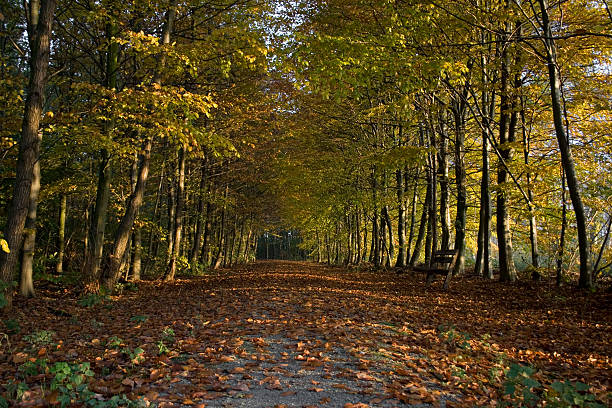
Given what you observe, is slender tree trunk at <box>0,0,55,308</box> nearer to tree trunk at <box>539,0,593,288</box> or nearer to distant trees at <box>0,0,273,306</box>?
distant trees at <box>0,0,273,306</box>

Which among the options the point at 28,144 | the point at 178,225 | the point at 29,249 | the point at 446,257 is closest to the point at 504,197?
the point at 446,257

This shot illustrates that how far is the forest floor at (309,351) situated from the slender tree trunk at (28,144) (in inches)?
51.7

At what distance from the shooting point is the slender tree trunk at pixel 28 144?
759 centimetres

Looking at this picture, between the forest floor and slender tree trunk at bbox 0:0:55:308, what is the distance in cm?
131

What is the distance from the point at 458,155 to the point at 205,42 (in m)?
9.00

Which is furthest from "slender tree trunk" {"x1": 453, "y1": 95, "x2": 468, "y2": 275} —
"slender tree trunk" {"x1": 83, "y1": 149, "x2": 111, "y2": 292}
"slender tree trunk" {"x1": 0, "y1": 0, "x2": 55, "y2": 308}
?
"slender tree trunk" {"x1": 0, "y1": 0, "x2": 55, "y2": 308}

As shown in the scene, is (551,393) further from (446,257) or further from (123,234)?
(123,234)

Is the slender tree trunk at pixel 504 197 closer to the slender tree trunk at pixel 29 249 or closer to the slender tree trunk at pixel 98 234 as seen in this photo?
the slender tree trunk at pixel 98 234

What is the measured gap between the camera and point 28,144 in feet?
25.7

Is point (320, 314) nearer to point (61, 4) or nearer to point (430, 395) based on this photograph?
point (430, 395)

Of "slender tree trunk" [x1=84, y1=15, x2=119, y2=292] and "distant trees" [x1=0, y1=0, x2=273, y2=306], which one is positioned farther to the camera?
"slender tree trunk" [x1=84, y1=15, x2=119, y2=292]

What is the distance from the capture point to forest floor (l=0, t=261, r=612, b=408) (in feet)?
12.2

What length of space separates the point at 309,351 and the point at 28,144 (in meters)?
6.92

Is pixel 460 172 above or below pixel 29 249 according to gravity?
above
